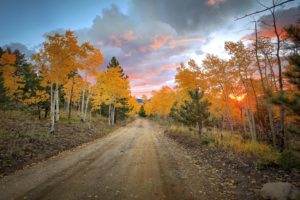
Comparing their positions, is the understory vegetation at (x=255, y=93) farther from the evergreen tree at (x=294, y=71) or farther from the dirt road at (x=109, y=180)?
the dirt road at (x=109, y=180)

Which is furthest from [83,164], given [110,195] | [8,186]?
[110,195]

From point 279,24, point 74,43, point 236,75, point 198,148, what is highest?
point 74,43

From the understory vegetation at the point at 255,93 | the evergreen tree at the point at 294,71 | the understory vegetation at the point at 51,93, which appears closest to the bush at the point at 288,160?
the understory vegetation at the point at 255,93

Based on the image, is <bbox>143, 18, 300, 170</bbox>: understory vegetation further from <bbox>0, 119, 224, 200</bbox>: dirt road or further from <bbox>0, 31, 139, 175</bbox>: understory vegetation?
<bbox>0, 31, 139, 175</bbox>: understory vegetation

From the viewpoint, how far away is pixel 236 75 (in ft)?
53.8

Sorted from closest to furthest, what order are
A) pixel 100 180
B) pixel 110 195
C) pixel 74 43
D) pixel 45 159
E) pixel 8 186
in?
pixel 110 195, pixel 8 186, pixel 100 180, pixel 45 159, pixel 74 43

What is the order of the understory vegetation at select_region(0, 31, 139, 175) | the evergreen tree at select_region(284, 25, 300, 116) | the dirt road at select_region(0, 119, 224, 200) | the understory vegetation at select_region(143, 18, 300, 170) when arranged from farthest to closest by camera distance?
the understory vegetation at select_region(0, 31, 139, 175) < the understory vegetation at select_region(143, 18, 300, 170) < the dirt road at select_region(0, 119, 224, 200) < the evergreen tree at select_region(284, 25, 300, 116)

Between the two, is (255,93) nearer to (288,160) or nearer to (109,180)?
(288,160)

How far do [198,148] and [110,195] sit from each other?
826cm

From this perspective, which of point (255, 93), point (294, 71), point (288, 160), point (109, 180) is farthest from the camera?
point (255, 93)

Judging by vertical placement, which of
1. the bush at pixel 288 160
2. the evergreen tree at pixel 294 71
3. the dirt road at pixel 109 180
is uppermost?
the evergreen tree at pixel 294 71

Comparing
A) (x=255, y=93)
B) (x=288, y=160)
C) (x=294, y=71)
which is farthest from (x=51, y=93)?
(x=255, y=93)

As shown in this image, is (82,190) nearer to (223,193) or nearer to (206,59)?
(223,193)

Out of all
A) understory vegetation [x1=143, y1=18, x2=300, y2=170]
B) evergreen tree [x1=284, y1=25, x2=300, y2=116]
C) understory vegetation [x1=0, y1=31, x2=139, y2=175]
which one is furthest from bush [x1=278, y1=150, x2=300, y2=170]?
understory vegetation [x1=0, y1=31, x2=139, y2=175]
